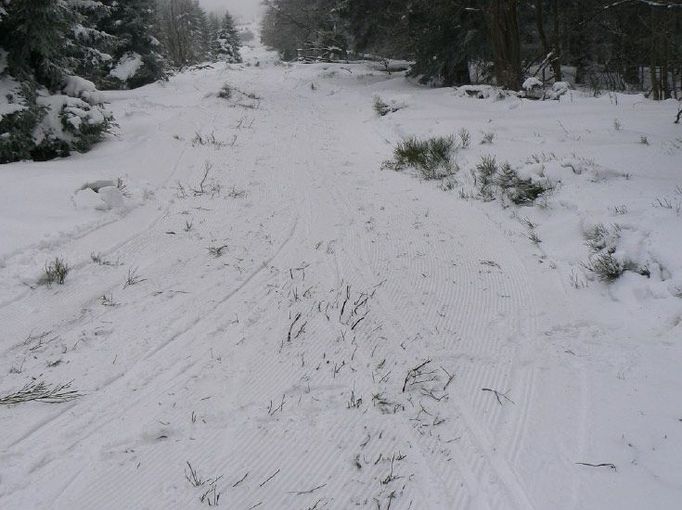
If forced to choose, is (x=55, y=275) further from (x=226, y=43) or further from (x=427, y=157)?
(x=226, y=43)

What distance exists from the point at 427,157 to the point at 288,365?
5.83 meters

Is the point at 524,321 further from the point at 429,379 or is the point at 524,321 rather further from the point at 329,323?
the point at 329,323

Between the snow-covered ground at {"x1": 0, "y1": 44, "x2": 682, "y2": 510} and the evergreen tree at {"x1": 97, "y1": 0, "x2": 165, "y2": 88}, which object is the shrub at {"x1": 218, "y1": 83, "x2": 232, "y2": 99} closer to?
the evergreen tree at {"x1": 97, "y1": 0, "x2": 165, "y2": 88}

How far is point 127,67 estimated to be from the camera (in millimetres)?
17891

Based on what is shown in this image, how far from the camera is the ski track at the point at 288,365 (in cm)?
245

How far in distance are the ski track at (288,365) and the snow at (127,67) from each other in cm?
1437

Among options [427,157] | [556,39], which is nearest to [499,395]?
[427,157]

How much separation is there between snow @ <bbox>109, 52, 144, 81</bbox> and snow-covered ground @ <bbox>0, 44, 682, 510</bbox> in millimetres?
12223

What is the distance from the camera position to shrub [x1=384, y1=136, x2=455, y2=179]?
26.1 feet

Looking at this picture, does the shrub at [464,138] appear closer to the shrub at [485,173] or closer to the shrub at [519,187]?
the shrub at [485,173]

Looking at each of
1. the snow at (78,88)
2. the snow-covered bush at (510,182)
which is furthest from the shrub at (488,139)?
the snow at (78,88)

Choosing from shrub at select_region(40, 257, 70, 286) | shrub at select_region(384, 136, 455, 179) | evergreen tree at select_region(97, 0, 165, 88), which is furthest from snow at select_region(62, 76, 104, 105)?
evergreen tree at select_region(97, 0, 165, 88)

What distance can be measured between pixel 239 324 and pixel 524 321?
240 centimetres

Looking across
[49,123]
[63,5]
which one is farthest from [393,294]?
[63,5]
